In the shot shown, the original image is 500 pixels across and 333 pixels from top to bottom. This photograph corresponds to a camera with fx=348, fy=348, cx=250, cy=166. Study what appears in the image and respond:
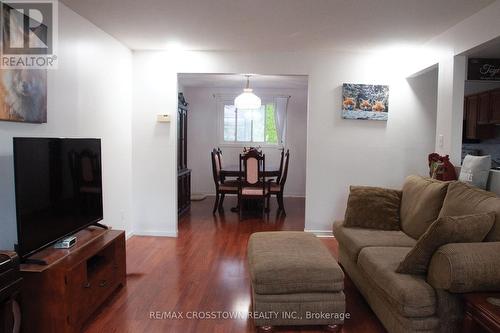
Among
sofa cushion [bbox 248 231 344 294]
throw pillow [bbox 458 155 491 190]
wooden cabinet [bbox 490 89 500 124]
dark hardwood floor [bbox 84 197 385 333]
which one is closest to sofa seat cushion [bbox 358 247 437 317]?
sofa cushion [bbox 248 231 344 294]

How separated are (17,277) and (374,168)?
3857mm

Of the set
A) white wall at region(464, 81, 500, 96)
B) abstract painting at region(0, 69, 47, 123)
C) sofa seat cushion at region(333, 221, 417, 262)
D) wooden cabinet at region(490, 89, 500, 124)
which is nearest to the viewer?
abstract painting at region(0, 69, 47, 123)

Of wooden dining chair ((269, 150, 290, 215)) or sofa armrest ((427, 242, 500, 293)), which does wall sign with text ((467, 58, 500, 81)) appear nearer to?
sofa armrest ((427, 242, 500, 293))

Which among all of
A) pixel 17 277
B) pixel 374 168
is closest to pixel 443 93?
pixel 374 168

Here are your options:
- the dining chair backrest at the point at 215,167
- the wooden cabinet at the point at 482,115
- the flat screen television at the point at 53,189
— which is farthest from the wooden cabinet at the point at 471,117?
the flat screen television at the point at 53,189

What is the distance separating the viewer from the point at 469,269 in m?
1.76

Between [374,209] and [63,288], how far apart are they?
8.19ft

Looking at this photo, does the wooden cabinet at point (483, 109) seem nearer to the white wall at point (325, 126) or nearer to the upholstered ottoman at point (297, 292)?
the white wall at point (325, 126)

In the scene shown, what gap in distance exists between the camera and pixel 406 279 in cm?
200

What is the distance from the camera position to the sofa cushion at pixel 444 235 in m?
1.93

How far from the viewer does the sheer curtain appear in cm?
746

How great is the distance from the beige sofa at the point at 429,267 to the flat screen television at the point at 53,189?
2112 mm

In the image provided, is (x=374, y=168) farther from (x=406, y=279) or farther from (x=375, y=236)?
(x=406, y=279)

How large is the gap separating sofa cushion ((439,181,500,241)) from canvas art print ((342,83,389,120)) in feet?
6.15
